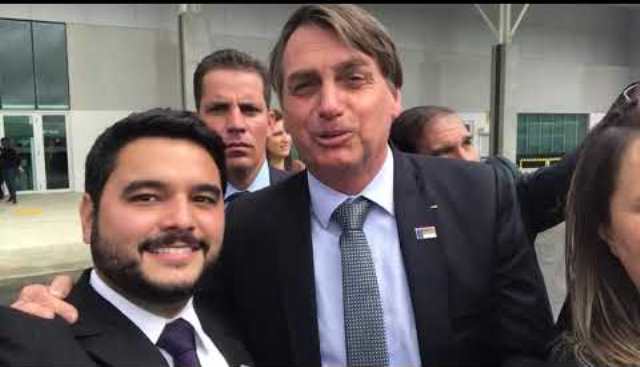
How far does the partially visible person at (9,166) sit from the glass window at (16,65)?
136cm

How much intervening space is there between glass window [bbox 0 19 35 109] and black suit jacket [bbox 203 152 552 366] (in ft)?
55.5

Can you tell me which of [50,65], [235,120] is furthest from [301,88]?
[50,65]

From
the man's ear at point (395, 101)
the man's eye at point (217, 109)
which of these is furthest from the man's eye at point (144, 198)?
the man's eye at point (217, 109)

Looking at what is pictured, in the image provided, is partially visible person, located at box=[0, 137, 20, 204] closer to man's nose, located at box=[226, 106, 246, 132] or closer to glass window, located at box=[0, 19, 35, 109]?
glass window, located at box=[0, 19, 35, 109]

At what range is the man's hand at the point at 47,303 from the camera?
59.0 inches

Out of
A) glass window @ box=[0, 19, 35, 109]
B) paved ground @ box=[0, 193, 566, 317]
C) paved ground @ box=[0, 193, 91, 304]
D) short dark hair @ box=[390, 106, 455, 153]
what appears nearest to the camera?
short dark hair @ box=[390, 106, 455, 153]

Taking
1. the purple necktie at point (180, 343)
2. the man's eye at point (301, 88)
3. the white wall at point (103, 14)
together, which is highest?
the white wall at point (103, 14)

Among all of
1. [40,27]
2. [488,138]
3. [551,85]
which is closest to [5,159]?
[40,27]

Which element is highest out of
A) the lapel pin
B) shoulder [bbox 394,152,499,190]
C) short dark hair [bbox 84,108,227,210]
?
short dark hair [bbox 84,108,227,210]

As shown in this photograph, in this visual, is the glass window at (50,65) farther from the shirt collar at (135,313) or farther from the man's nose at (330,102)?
the man's nose at (330,102)

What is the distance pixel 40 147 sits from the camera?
56.1 ft

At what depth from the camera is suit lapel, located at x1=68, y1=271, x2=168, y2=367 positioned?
58.5 inches

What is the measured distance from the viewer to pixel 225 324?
1.83m

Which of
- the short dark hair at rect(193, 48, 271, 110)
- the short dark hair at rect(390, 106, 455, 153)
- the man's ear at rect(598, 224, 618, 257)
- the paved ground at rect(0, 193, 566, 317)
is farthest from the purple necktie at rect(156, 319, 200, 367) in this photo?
the paved ground at rect(0, 193, 566, 317)
